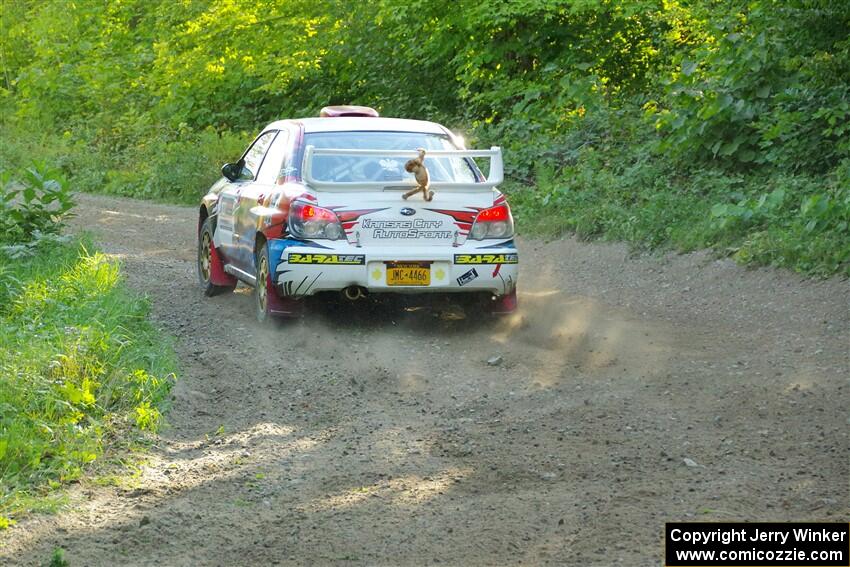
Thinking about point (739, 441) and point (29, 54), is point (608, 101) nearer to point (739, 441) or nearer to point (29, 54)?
point (739, 441)

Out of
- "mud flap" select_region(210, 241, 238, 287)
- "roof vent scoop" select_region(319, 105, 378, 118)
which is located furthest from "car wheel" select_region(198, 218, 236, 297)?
"roof vent scoop" select_region(319, 105, 378, 118)

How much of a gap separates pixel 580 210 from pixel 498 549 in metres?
10.4

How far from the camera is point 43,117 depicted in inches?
1214

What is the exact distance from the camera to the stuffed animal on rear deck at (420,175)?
30.6 feet

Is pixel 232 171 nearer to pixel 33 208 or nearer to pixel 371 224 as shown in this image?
pixel 371 224

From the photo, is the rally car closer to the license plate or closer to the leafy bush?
the license plate

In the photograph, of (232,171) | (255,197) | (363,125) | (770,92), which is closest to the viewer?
(255,197)

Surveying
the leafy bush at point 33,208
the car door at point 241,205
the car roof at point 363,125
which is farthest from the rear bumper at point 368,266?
the leafy bush at point 33,208

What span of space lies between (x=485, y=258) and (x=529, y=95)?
10.6m

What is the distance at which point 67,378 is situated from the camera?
7129 mm

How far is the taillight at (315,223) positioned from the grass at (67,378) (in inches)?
50.6

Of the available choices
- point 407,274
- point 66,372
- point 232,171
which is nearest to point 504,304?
point 407,274

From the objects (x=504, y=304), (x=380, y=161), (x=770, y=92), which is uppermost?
(x=380, y=161)

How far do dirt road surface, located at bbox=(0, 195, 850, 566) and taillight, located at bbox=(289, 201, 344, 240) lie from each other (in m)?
0.79
